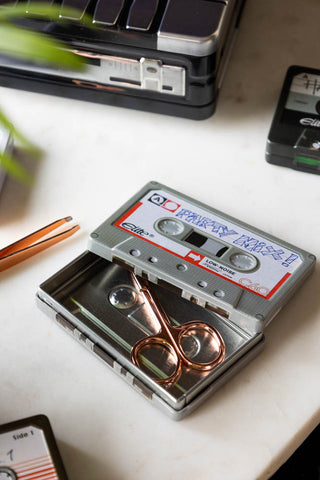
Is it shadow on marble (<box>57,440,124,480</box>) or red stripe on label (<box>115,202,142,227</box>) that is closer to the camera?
shadow on marble (<box>57,440,124,480</box>)

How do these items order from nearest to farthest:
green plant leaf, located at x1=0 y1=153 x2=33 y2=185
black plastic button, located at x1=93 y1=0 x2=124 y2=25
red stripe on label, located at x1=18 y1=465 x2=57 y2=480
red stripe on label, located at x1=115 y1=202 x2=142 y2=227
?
green plant leaf, located at x1=0 y1=153 x2=33 y2=185
red stripe on label, located at x1=18 y1=465 x2=57 y2=480
red stripe on label, located at x1=115 y1=202 x2=142 y2=227
black plastic button, located at x1=93 y1=0 x2=124 y2=25

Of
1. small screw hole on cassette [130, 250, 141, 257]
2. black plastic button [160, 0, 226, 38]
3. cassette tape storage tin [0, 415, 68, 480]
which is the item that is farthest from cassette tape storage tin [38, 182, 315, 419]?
black plastic button [160, 0, 226, 38]

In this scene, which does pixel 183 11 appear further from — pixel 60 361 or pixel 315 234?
pixel 60 361

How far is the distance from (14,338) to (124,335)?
4.7 inches

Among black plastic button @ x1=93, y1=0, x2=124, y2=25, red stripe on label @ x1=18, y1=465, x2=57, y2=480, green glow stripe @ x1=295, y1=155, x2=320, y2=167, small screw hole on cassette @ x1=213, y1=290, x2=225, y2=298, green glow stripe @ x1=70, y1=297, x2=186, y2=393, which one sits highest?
black plastic button @ x1=93, y1=0, x2=124, y2=25

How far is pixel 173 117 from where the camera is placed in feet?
3.24

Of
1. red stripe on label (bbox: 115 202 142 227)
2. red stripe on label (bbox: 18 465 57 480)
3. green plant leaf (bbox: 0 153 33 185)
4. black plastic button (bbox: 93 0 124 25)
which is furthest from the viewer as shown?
black plastic button (bbox: 93 0 124 25)

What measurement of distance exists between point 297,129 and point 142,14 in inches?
10.1

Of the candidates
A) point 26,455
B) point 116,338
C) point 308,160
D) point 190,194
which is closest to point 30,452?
point 26,455

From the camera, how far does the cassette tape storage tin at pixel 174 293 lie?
692 mm

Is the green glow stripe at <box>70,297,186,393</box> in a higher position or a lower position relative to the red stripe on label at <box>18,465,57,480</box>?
higher

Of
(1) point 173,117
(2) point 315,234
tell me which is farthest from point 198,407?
(1) point 173,117

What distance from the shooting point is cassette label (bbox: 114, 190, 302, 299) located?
2.47 feet

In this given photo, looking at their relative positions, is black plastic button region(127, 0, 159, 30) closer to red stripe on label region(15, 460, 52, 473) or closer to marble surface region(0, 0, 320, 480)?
marble surface region(0, 0, 320, 480)
